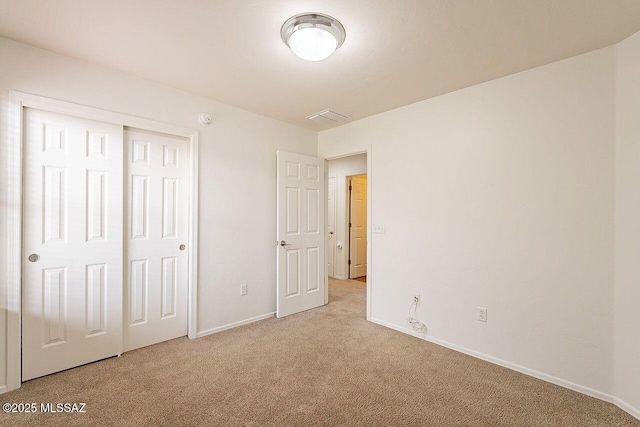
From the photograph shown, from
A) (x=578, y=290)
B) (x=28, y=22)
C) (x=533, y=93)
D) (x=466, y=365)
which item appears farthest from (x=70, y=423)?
(x=533, y=93)

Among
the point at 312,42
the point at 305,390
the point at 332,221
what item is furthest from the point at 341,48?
the point at 332,221

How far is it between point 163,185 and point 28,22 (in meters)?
1.37

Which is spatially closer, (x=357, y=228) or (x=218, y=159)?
(x=218, y=159)

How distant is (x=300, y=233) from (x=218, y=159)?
1.35 metres

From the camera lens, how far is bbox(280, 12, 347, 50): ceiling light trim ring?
1.67 meters

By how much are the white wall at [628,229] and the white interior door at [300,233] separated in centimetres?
282

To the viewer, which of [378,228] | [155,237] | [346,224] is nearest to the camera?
[155,237]

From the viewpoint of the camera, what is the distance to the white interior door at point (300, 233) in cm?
341

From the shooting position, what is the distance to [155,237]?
2650 mm

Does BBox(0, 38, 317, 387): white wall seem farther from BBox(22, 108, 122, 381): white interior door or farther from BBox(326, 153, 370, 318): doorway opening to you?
BBox(326, 153, 370, 318): doorway opening

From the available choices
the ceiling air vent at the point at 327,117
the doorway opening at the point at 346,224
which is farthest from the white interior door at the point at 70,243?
the doorway opening at the point at 346,224

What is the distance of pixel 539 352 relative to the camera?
2.16 meters

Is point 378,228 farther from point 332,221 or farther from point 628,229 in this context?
point 332,221

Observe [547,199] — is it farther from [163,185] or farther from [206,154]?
[163,185]
